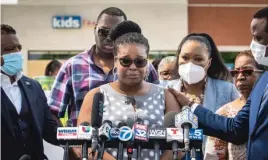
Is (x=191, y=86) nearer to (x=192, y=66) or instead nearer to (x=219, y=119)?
(x=192, y=66)

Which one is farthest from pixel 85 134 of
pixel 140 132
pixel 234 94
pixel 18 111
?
pixel 234 94

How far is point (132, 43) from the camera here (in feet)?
9.61

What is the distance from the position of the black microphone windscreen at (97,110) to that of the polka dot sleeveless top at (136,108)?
0.47 feet

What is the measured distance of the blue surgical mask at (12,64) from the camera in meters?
3.18

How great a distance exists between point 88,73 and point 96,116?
1070 millimetres

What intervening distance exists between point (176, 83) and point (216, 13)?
12342mm

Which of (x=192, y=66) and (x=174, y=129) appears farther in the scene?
(x=192, y=66)

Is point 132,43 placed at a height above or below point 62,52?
above

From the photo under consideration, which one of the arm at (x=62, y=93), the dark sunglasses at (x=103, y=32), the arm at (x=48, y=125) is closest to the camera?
the arm at (x=48, y=125)

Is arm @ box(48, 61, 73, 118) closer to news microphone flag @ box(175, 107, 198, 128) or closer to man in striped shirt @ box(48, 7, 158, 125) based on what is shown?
man in striped shirt @ box(48, 7, 158, 125)

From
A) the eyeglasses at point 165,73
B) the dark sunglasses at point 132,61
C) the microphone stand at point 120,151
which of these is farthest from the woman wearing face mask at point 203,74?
the eyeglasses at point 165,73

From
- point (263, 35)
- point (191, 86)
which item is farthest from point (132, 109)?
point (191, 86)

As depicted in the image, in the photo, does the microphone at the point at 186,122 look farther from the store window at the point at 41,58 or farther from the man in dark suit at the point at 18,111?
the store window at the point at 41,58

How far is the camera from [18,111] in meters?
3.18
